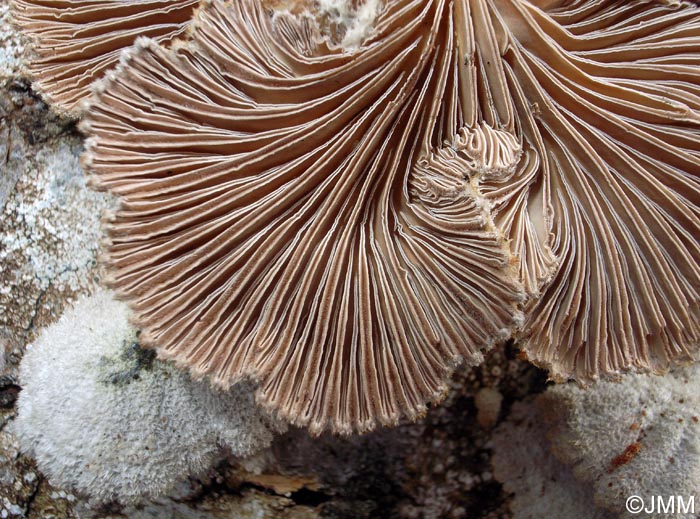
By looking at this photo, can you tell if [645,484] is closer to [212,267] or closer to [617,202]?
[617,202]

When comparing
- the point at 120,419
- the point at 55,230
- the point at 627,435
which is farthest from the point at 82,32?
the point at 627,435

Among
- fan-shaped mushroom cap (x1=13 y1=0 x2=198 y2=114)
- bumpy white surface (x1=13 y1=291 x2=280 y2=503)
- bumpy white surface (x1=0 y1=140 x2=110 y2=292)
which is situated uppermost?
fan-shaped mushroom cap (x1=13 y1=0 x2=198 y2=114)

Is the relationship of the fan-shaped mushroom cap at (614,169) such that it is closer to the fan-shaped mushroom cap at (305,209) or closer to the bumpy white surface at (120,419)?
the fan-shaped mushroom cap at (305,209)

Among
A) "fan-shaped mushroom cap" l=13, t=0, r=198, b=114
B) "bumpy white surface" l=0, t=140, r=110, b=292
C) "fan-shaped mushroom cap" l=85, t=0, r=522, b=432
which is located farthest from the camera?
"bumpy white surface" l=0, t=140, r=110, b=292

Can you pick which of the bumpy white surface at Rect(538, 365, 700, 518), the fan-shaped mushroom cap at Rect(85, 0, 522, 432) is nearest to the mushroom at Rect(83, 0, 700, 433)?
the fan-shaped mushroom cap at Rect(85, 0, 522, 432)

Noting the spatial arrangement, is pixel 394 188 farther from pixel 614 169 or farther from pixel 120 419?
pixel 120 419

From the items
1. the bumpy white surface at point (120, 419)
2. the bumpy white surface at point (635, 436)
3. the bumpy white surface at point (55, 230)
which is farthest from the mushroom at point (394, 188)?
the bumpy white surface at point (55, 230)

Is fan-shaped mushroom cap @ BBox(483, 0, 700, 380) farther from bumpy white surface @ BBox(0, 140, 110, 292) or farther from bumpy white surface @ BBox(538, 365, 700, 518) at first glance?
bumpy white surface @ BBox(0, 140, 110, 292)

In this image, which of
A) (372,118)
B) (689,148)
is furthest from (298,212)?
(689,148)
